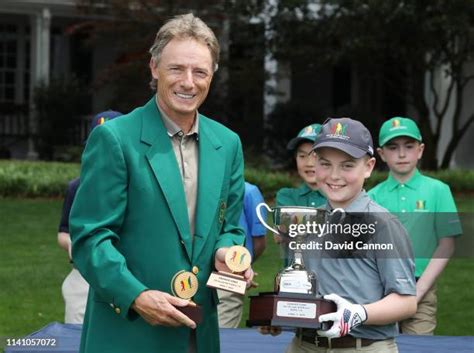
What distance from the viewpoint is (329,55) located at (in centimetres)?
1942

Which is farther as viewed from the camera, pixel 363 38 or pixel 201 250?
pixel 363 38

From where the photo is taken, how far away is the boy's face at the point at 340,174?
392 centimetres

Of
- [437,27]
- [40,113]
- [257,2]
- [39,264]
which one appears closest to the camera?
[39,264]

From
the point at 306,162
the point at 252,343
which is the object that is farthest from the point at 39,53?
the point at 252,343

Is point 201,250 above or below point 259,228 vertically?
above

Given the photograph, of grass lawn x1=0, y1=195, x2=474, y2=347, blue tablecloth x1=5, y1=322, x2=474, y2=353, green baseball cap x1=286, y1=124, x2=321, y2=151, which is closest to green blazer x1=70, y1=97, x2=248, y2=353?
blue tablecloth x1=5, y1=322, x2=474, y2=353

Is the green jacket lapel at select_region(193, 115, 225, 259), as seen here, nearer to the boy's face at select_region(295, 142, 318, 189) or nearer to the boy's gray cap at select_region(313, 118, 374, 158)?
the boy's gray cap at select_region(313, 118, 374, 158)

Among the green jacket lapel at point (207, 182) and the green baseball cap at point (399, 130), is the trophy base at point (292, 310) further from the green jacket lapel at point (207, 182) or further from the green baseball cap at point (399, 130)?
the green baseball cap at point (399, 130)

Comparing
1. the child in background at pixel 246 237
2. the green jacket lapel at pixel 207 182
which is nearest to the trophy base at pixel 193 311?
the green jacket lapel at pixel 207 182

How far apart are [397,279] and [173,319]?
0.80 meters

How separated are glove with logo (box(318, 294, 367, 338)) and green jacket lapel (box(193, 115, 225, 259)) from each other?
470mm

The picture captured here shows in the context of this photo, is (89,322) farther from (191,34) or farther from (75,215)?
(191,34)

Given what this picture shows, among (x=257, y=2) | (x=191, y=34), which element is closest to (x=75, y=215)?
(x=191, y=34)

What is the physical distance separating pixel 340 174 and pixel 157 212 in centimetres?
67
